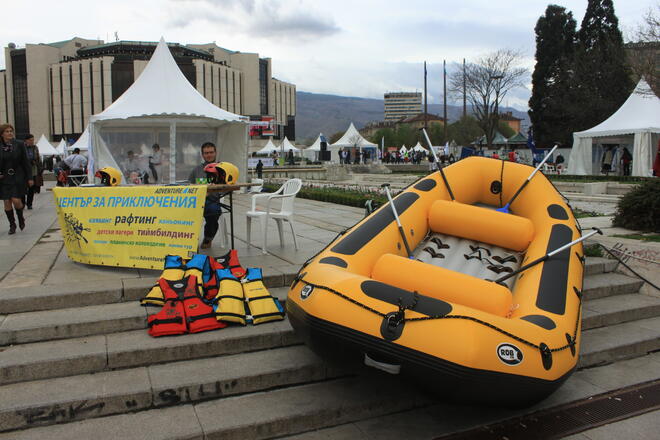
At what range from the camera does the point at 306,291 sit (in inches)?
152

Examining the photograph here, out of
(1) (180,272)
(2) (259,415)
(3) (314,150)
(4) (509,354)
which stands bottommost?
(2) (259,415)

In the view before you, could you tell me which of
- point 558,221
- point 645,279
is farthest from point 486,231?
point 645,279

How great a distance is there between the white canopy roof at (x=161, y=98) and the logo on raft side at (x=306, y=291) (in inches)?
469

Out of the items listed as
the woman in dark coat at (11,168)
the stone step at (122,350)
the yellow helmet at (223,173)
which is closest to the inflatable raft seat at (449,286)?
the stone step at (122,350)

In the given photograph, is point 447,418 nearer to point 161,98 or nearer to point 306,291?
point 306,291

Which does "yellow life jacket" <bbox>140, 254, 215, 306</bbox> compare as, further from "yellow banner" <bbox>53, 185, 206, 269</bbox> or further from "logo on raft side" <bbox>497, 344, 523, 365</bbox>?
"logo on raft side" <bbox>497, 344, 523, 365</bbox>

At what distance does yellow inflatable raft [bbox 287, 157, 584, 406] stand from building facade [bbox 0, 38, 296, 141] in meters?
67.5

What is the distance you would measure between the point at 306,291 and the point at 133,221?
2703 mm

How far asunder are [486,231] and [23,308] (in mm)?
4328

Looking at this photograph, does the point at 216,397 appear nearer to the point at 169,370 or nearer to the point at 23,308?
the point at 169,370

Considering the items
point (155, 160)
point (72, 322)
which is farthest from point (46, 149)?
point (72, 322)

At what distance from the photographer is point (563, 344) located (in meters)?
3.64

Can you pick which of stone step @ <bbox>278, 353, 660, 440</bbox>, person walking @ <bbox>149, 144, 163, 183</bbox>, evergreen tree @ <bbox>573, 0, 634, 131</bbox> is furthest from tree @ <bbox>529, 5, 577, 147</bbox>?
stone step @ <bbox>278, 353, 660, 440</bbox>

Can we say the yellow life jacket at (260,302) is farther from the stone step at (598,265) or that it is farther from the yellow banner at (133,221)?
the stone step at (598,265)
